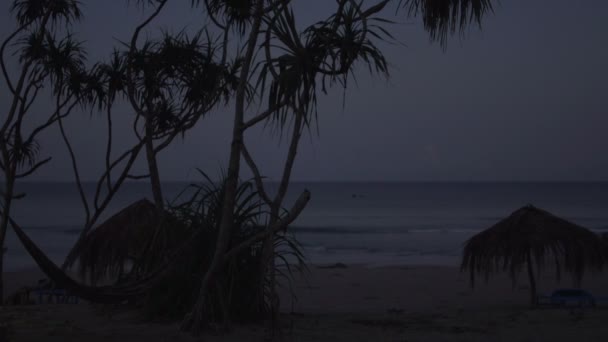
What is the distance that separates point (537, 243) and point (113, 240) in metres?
5.69

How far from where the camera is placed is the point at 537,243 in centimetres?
920

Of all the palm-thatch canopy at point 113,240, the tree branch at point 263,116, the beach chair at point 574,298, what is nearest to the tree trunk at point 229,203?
the tree branch at point 263,116

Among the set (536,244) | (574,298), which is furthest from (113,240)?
(574,298)

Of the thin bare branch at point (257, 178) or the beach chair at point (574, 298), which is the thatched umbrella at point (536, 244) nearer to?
the beach chair at point (574, 298)

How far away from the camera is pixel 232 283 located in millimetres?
5395

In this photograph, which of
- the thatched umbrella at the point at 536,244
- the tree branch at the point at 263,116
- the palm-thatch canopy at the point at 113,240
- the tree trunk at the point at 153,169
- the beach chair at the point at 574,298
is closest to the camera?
the tree branch at the point at 263,116

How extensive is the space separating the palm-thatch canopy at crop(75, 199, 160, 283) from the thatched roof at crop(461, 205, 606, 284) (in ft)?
15.7

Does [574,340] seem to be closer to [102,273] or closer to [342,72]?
[342,72]

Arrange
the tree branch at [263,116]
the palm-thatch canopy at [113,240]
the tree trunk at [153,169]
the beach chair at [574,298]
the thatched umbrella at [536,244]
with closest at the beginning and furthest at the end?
the tree branch at [263,116] → the tree trunk at [153,169] → the palm-thatch canopy at [113,240] → the beach chair at [574,298] → the thatched umbrella at [536,244]

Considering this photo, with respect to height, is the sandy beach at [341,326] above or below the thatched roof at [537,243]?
below

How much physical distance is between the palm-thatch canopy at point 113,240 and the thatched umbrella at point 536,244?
15.7 feet

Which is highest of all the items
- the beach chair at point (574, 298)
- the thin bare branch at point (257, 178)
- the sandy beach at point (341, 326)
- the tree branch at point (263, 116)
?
the tree branch at point (263, 116)

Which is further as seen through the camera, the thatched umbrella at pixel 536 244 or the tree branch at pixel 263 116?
the thatched umbrella at pixel 536 244

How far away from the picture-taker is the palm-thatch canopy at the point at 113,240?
7.60 meters
